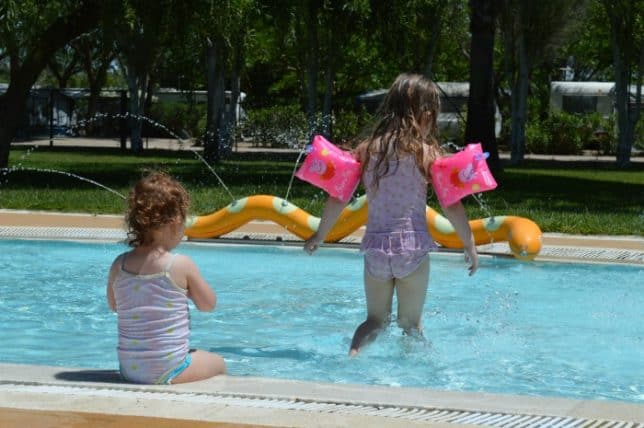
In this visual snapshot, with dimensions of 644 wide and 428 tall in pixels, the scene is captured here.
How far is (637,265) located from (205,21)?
10104 mm

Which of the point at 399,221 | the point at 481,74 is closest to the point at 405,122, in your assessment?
the point at 399,221

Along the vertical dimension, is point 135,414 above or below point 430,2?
below

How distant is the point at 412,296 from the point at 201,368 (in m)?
1.43

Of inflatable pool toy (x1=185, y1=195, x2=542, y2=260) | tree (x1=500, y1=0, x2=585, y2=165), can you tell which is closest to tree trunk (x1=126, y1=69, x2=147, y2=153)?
tree (x1=500, y1=0, x2=585, y2=165)

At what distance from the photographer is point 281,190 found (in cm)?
1569

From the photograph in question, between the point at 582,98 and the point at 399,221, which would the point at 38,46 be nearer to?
the point at 399,221

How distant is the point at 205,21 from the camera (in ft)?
57.4

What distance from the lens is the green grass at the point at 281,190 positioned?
1233cm

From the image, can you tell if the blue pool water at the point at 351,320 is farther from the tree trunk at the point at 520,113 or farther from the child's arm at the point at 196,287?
the tree trunk at the point at 520,113

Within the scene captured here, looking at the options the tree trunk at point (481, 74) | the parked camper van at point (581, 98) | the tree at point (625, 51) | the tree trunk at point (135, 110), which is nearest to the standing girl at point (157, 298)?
the tree trunk at point (481, 74)

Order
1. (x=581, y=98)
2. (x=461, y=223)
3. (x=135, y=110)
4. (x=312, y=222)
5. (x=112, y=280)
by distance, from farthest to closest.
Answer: (x=581, y=98) → (x=135, y=110) → (x=312, y=222) → (x=461, y=223) → (x=112, y=280)

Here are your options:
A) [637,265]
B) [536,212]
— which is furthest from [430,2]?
[637,265]

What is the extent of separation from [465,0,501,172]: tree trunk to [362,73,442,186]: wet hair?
15239mm

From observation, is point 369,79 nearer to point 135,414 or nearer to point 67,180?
point 67,180
